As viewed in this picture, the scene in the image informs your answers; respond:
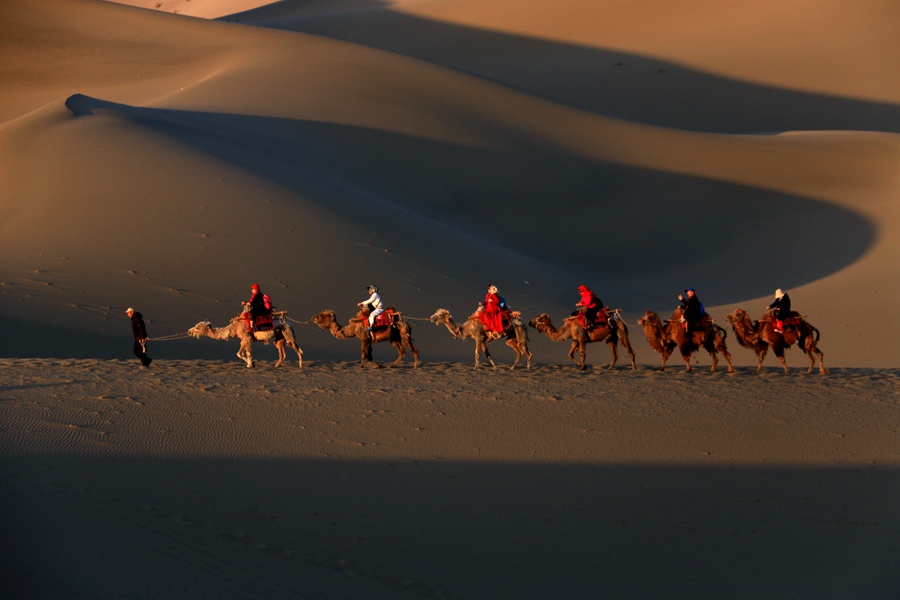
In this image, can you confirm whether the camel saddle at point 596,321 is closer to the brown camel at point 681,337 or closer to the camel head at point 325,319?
the brown camel at point 681,337

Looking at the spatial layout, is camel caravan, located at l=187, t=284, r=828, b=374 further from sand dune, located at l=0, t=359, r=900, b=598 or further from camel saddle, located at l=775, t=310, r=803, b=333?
sand dune, located at l=0, t=359, r=900, b=598

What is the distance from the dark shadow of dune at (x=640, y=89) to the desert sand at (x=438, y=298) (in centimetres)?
24

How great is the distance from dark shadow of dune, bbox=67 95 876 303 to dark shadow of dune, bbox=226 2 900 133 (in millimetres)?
10708

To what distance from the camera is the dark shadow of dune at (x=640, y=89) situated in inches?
1980

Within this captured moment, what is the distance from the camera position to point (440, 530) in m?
11.3

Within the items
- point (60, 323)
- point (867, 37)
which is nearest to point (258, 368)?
point (60, 323)

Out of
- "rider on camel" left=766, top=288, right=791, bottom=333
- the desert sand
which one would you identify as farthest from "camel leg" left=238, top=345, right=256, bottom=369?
"rider on camel" left=766, top=288, right=791, bottom=333

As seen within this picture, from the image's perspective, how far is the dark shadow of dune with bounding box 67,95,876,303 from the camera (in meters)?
30.8

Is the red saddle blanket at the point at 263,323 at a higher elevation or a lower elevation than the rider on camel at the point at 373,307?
lower

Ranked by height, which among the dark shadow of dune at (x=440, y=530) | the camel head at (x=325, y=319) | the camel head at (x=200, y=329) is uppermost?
the camel head at (x=325, y=319)

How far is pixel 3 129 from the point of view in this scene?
32562 mm

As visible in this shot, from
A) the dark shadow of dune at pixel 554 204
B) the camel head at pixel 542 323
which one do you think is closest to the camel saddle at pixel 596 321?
the camel head at pixel 542 323

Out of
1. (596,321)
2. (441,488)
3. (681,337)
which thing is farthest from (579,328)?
(441,488)

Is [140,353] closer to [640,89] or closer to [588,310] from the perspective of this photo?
[588,310]
